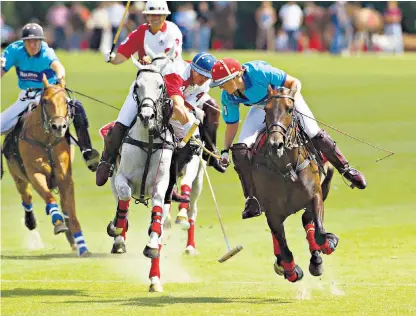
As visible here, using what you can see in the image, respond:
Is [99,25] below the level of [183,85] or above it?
below

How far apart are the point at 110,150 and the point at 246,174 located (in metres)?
1.63

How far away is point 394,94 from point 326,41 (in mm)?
12452

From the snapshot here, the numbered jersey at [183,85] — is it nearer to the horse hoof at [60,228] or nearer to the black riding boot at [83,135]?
the black riding boot at [83,135]

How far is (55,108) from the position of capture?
1648 centimetres

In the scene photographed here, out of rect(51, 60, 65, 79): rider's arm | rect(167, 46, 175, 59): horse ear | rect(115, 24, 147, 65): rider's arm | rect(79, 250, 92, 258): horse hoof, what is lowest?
rect(79, 250, 92, 258): horse hoof

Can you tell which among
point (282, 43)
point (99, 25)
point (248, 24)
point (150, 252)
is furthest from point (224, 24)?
point (150, 252)

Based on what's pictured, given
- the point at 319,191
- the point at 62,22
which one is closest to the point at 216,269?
the point at 319,191

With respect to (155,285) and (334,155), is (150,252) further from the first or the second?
(334,155)

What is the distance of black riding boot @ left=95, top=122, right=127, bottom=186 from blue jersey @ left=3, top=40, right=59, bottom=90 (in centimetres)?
312

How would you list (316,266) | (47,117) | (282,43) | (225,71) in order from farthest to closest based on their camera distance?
(282,43) → (47,117) → (225,71) → (316,266)

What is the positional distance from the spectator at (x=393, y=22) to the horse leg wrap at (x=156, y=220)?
2967 centimetres

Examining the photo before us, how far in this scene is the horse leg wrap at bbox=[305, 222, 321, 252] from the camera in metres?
14.1

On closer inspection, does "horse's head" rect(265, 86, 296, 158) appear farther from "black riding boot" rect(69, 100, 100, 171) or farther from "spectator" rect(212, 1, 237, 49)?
"spectator" rect(212, 1, 237, 49)

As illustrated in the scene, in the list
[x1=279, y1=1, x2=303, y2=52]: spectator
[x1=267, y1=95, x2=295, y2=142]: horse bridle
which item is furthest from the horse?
[x1=279, y1=1, x2=303, y2=52]: spectator
